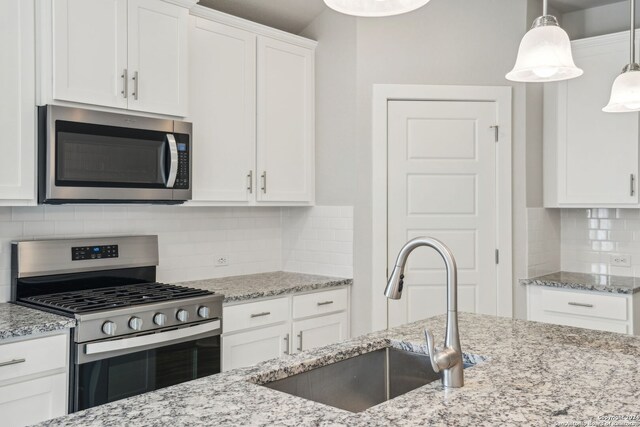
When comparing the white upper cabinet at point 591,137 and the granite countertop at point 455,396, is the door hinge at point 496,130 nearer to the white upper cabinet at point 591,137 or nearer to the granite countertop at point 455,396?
the white upper cabinet at point 591,137

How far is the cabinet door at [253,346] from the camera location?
309 centimetres

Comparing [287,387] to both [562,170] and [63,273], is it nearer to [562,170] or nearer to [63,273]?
[63,273]

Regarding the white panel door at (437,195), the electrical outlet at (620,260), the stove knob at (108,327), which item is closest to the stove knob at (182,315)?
the stove knob at (108,327)

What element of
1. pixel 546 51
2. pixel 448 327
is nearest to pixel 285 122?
pixel 546 51

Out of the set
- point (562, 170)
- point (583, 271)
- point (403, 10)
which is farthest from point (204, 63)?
point (583, 271)

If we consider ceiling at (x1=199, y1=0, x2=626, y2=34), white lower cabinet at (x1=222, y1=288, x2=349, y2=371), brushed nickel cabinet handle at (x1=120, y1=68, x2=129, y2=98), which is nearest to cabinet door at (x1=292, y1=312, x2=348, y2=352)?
white lower cabinet at (x1=222, y1=288, x2=349, y2=371)

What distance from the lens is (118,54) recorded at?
278 centimetres

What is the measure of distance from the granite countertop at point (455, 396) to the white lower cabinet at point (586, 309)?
67.0 inches

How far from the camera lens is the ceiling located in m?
3.70

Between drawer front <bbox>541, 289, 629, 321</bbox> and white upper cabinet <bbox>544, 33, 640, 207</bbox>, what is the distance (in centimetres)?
61

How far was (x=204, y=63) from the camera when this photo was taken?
3.30 m

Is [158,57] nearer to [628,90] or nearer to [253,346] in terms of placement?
[253,346]

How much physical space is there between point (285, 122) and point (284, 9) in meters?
0.76

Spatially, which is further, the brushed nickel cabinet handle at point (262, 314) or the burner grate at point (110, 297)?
the brushed nickel cabinet handle at point (262, 314)
